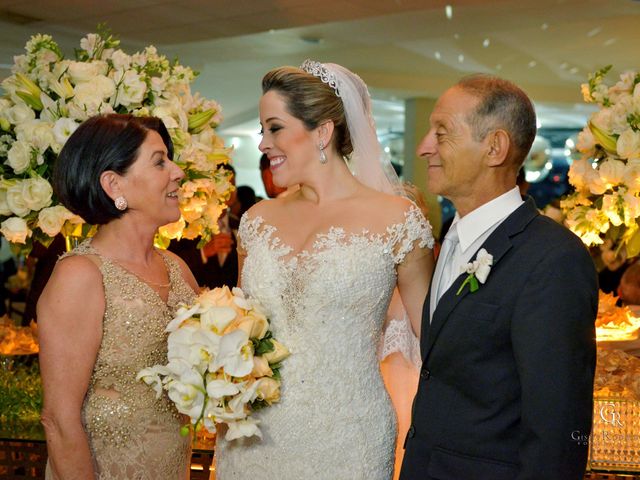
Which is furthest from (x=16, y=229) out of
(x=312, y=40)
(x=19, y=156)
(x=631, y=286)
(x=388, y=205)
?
(x=312, y=40)

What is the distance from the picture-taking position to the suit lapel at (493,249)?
7.59ft

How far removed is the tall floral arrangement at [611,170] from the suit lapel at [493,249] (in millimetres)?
1538

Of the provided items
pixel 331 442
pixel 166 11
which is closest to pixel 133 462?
pixel 331 442

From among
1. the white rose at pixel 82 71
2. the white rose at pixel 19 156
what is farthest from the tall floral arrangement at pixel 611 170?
the white rose at pixel 19 156

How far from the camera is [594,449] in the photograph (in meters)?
3.20

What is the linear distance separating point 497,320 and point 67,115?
81.2 inches

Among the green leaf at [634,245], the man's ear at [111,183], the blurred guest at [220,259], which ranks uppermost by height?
the man's ear at [111,183]

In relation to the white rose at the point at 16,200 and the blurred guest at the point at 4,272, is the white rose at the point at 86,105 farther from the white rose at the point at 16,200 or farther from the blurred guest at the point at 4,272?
the blurred guest at the point at 4,272

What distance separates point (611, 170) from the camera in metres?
3.77

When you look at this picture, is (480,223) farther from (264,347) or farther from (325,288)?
(264,347)

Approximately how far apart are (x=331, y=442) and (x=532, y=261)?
3.78ft

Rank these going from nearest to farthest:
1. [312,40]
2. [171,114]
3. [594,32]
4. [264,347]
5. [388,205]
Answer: [264,347] < [388,205] < [171,114] < [594,32] < [312,40]

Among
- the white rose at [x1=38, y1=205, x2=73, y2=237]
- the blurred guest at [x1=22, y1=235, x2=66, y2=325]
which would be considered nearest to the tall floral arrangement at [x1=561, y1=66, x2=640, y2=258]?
the white rose at [x1=38, y1=205, x2=73, y2=237]

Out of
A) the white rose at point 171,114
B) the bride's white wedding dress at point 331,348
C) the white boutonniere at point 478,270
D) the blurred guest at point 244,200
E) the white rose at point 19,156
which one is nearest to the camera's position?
the white boutonniere at point 478,270
